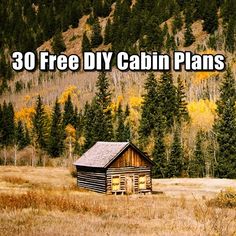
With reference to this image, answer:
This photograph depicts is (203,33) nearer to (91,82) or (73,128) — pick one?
(91,82)

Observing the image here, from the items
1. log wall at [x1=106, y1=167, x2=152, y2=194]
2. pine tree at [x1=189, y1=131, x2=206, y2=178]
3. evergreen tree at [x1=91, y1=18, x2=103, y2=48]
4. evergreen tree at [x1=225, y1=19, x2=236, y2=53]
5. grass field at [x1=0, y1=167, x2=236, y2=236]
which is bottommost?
pine tree at [x1=189, y1=131, x2=206, y2=178]

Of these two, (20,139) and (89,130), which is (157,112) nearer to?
(89,130)

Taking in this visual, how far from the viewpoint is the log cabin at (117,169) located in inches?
1677

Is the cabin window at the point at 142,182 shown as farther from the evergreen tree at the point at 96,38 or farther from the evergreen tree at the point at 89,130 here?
the evergreen tree at the point at 96,38

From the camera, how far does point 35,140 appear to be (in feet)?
354

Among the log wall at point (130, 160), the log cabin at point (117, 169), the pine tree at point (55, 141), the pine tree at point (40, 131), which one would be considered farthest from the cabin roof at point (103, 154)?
the pine tree at point (40, 131)

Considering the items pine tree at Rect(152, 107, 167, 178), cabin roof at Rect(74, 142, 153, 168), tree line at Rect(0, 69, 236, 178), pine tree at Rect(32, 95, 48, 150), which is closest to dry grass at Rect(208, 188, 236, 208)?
cabin roof at Rect(74, 142, 153, 168)

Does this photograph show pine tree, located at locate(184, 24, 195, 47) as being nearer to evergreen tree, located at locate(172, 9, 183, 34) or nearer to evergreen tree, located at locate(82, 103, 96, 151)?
evergreen tree, located at locate(172, 9, 183, 34)

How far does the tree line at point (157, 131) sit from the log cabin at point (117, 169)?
20.4 meters

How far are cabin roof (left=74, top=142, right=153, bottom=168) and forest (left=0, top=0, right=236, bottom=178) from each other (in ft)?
88.1

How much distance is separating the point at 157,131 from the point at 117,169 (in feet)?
131

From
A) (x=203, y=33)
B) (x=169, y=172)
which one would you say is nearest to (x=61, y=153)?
(x=169, y=172)

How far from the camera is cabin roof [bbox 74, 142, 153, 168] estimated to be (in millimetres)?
42397

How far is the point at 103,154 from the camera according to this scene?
4416 cm
